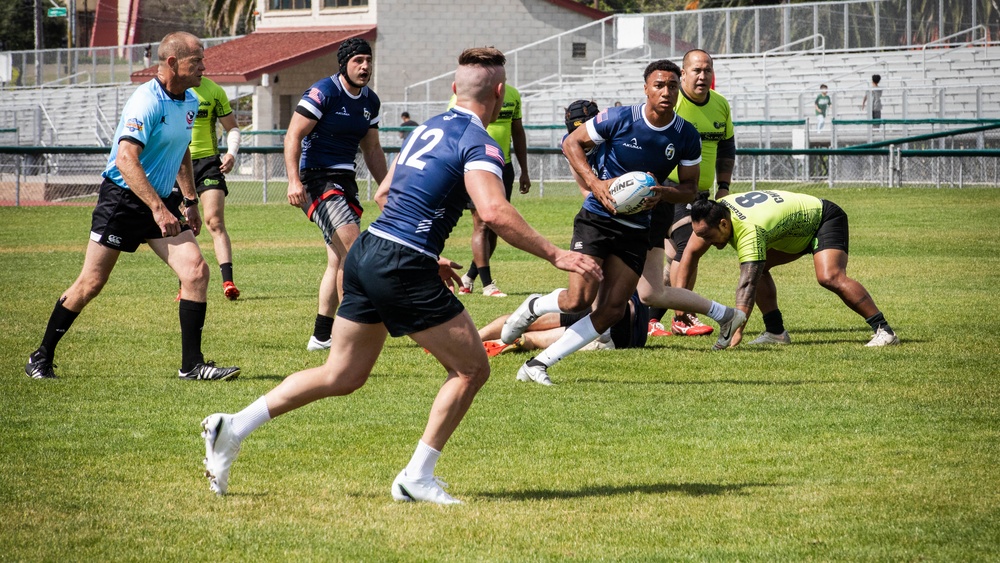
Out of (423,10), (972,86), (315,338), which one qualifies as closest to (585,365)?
(315,338)

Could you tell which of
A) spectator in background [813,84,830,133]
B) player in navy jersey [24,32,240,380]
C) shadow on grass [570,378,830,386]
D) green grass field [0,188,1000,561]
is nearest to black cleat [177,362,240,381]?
player in navy jersey [24,32,240,380]

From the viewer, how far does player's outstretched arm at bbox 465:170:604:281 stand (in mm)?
4867

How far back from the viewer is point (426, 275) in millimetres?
5039

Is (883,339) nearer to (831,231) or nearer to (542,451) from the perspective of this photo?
(831,231)

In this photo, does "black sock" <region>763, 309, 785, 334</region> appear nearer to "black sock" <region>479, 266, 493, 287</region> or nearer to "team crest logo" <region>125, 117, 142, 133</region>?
"black sock" <region>479, 266, 493, 287</region>

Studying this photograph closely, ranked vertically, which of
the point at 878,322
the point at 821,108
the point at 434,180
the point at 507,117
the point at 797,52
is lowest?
the point at 878,322

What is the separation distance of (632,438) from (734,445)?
21.4 inches

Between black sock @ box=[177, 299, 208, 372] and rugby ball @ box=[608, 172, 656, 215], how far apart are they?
2.80 m

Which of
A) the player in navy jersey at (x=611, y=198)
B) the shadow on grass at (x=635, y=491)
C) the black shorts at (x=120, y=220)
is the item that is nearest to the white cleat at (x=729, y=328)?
the player in navy jersey at (x=611, y=198)

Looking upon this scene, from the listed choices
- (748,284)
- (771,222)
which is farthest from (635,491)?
(771,222)

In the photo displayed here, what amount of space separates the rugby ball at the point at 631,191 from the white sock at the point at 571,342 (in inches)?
31.2

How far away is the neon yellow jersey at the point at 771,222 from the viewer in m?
9.12

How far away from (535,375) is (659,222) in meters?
1.78

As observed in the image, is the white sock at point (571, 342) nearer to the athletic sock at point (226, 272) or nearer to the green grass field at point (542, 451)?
the green grass field at point (542, 451)
